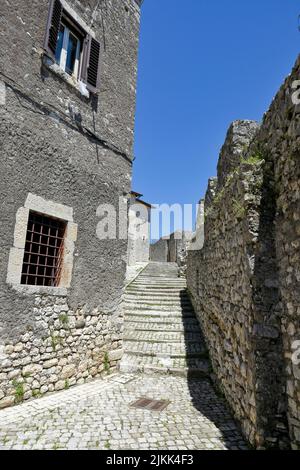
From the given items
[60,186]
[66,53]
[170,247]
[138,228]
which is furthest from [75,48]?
[170,247]

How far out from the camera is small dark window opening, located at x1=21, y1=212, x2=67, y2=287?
4.84 meters

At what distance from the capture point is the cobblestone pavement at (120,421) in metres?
3.20

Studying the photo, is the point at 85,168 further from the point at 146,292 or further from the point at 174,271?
the point at 174,271

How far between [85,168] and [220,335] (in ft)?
12.3

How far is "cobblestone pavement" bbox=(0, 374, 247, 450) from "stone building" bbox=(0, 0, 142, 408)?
0.56m

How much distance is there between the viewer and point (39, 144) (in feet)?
16.1

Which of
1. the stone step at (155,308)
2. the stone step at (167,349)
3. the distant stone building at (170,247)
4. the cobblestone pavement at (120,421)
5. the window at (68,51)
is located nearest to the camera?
the cobblestone pavement at (120,421)

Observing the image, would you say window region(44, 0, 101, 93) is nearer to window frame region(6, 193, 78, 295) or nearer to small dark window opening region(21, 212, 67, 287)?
window frame region(6, 193, 78, 295)

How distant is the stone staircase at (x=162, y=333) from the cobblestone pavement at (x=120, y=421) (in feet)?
2.19

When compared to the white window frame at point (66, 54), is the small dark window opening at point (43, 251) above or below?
below

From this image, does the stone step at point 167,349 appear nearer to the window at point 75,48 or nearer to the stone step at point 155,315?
the stone step at point 155,315

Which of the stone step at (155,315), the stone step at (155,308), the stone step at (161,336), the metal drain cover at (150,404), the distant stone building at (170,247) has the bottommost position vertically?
the metal drain cover at (150,404)

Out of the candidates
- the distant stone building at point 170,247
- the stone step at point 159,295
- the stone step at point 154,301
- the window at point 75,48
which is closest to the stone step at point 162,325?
the stone step at point 154,301

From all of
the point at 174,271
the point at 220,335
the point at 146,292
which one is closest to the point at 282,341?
the point at 220,335
